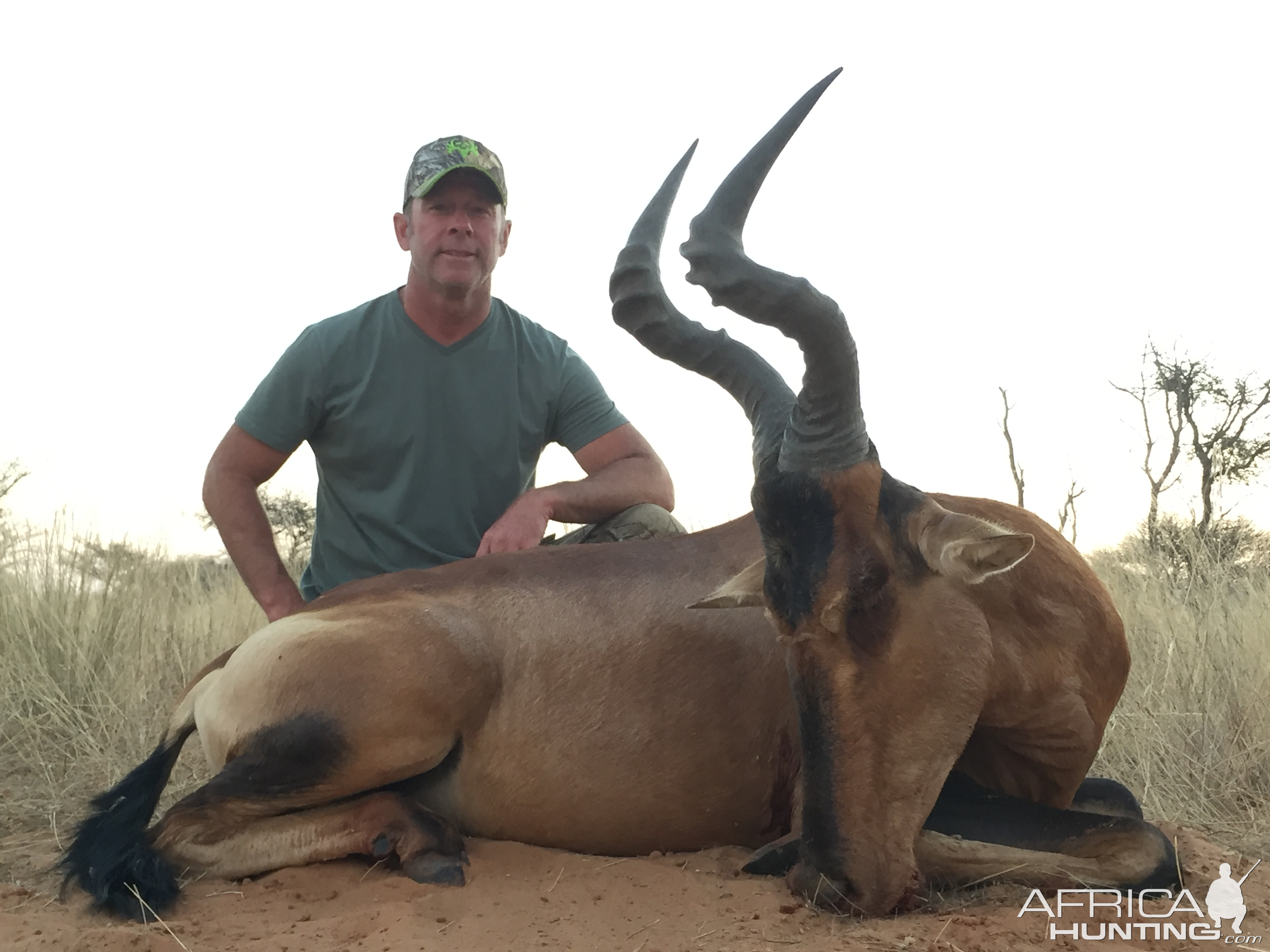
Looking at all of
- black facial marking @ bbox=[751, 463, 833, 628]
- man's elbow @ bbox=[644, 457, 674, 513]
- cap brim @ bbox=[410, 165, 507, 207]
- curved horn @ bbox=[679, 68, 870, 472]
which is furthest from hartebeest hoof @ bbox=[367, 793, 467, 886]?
cap brim @ bbox=[410, 165, 507, 207]

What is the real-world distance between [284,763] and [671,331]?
2.12 m

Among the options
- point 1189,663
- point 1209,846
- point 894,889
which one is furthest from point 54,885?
point 1189,663

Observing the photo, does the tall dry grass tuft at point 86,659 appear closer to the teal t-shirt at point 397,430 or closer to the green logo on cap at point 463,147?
the teal t-shirt at point 397,430

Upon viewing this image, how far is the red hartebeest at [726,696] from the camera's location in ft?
11.8

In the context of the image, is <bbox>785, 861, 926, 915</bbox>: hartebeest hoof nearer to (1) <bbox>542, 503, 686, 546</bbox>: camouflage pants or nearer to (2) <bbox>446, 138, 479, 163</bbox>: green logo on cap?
(1) <bbox>542, 503, 686, 546</bbox>: camouflage pants

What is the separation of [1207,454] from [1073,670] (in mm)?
16557

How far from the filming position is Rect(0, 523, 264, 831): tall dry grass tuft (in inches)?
243

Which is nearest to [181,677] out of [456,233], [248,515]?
[248,515]

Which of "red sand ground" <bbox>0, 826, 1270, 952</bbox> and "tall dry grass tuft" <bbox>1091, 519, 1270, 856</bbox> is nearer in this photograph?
"red sand ground" <bbox>0, 826, 1270, 952</bbox>

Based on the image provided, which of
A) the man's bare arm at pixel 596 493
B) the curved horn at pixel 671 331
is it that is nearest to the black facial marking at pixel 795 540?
the curved horn at pixel 671 331

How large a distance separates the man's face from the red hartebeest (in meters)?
1.96

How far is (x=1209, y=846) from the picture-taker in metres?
4.41

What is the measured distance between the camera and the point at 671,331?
14.6ft

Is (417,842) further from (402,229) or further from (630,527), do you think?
(402,229)
